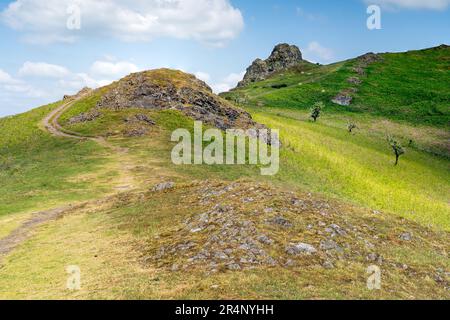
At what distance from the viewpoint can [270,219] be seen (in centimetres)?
2600

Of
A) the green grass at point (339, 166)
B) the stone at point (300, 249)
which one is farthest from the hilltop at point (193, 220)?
the green grass at point (339, 166)

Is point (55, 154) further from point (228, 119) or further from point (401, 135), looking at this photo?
point (401, 135)

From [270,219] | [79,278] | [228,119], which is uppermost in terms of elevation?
[228,119]

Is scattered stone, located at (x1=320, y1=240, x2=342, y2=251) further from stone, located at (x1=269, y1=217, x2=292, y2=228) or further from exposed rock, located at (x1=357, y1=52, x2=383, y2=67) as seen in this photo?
exposed rock, located at (x1=357, y1=52, x2=383, y2=67)

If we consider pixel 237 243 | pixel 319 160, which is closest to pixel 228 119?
pixel 319 160

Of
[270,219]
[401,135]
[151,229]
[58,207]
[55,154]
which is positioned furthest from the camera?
[401,135]

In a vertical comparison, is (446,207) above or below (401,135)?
below

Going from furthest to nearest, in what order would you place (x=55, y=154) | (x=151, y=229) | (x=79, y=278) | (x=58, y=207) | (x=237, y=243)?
(x=55, y=154) < (x=58, y=207) < (x=151, y=229) < (x=237, y=243) < (x=79, y=278)

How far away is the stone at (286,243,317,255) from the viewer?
22219 mm

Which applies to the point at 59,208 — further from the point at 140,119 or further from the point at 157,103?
the point at 157,103

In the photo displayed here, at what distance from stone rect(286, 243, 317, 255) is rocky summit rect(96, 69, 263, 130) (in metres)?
55.6

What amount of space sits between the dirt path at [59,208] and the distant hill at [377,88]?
58.7 m

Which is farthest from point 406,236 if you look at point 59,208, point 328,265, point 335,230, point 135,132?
point 135,132

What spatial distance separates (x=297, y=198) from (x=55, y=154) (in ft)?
145
